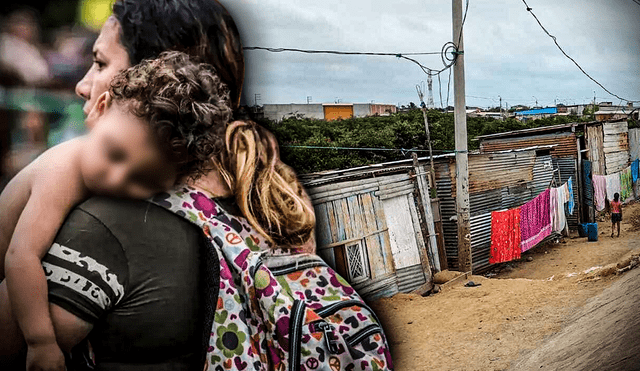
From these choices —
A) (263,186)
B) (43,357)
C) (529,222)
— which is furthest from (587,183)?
(43,357)

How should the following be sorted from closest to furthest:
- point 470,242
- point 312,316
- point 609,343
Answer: point 312,316 → point 609,343 → point 470,242

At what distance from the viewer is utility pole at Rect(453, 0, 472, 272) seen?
7.13 meters

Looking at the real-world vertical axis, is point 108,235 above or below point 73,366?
above

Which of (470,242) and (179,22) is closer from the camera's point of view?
(179,22)

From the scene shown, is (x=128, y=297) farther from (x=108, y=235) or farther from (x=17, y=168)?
(x=17, y=168)

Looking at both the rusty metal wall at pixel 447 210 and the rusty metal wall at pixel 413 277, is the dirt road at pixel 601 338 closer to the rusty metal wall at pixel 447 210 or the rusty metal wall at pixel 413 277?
the rusty metal wall at pixel 413 277

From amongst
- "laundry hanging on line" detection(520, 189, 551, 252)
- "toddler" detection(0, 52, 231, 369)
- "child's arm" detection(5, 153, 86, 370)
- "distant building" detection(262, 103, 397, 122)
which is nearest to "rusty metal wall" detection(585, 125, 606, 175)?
"laundry hanging on line" detection(520, 189, 551, 252)

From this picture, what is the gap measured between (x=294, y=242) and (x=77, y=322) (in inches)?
15.7

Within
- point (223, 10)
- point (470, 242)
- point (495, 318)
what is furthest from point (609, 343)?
point (470, 242)

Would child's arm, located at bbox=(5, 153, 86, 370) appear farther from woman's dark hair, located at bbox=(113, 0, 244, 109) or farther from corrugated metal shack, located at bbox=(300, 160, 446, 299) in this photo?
corrugated metal shack, located at bbox=(300, 160, 446, 299)

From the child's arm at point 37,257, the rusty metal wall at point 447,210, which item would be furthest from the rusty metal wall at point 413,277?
the child's arm at point 37,257

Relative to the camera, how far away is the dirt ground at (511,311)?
4871mm

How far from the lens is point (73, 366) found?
3.20ft

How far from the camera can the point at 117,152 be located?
3.14ft
